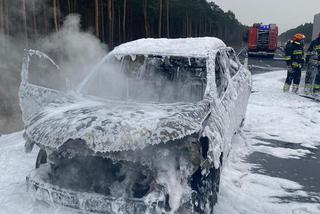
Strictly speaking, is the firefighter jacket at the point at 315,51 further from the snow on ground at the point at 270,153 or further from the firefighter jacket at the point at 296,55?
the snow on ground at the point at 270,153

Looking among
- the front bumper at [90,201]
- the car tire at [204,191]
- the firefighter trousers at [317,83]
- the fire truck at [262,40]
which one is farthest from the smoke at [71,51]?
the fire truck at [262,40]

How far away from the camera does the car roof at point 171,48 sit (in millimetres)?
4945

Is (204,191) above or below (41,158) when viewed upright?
below

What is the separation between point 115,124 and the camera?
337 cm

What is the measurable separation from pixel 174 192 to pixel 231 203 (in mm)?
1251

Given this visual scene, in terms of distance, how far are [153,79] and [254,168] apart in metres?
2.10

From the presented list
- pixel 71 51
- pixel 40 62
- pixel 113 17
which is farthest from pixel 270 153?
pixel 113 17

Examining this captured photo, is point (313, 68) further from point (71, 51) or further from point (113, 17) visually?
point (113, 17)

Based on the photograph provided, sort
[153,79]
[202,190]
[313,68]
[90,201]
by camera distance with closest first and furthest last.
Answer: [90,201] < [202,190] < [153,79] < [313,68]

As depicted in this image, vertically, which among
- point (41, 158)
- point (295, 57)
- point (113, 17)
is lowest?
point (41, 158)

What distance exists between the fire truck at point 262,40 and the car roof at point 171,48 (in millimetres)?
28232

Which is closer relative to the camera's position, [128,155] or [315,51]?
[128,155]

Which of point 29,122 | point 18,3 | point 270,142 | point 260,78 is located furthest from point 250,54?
point 29,122

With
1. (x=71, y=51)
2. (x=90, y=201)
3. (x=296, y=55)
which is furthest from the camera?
(x=71, y=51)
